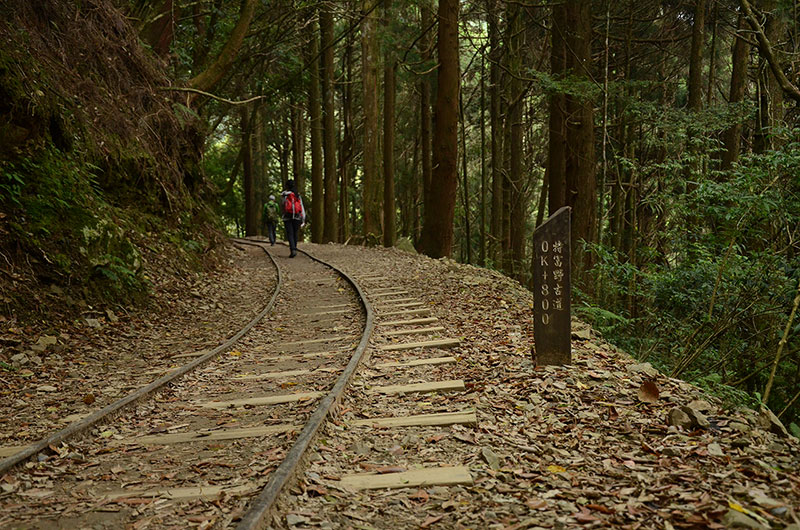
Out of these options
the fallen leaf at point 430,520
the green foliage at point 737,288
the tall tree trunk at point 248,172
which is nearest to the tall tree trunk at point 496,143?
the green foliage at point 737,288

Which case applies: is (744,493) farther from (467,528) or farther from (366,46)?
(366,46)

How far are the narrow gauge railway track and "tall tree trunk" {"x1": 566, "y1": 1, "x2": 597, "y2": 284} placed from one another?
275 inches

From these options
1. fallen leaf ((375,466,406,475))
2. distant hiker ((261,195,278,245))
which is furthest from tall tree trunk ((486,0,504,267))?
fallen leaf ((375,466,406,475))

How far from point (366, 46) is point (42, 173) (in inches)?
547

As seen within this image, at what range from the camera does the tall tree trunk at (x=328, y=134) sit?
2233cm

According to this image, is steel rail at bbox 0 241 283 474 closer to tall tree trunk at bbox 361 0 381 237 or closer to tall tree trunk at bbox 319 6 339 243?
tall tree trunk at bbox 361 0 381 237

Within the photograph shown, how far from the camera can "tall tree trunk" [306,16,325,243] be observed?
23391 millimetres

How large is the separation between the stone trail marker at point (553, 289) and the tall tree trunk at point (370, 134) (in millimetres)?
15852

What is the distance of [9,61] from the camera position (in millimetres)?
8555

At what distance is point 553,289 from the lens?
5605 millimetres

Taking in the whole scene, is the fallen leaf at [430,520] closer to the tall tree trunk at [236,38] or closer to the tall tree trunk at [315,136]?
the tall tree trunk at [236,38]

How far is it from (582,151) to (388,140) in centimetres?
990

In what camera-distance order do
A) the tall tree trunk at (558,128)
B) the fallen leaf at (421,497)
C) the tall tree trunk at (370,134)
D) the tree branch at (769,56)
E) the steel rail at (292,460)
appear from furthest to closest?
the tall tree trunk at (370,134) → the tall tree trunk at (558,128) → the tree branch at (769,56) → the fallen leaf at (421,497) → the steel rail at (292,460)

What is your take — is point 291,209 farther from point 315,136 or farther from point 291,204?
point 315,136
